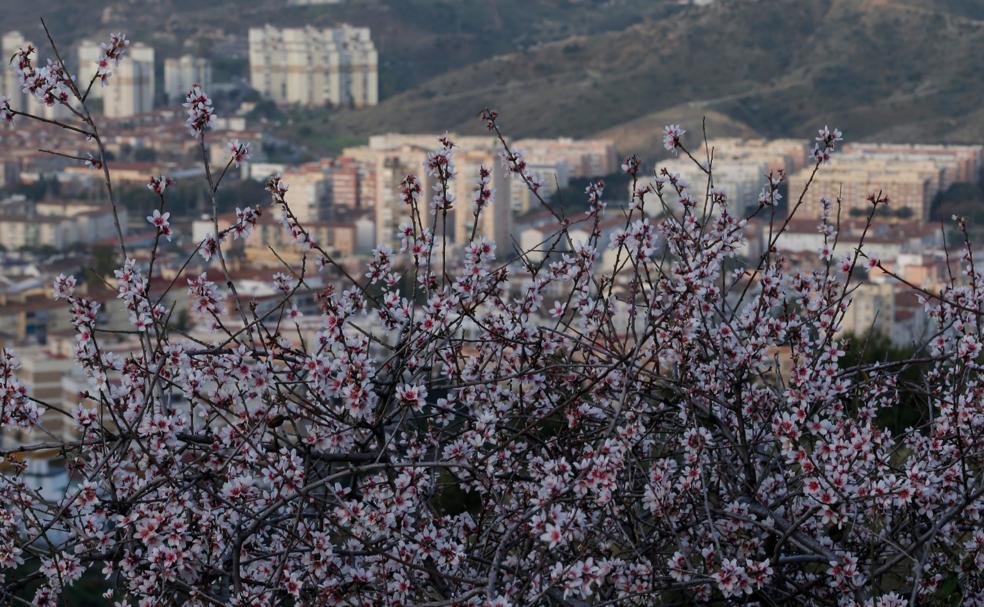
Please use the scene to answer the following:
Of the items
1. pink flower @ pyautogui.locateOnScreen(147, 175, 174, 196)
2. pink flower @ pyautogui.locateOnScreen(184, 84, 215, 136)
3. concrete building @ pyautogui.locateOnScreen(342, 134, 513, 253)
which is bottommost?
concrete building @ pyautogui.locateOnScreen(342, 134, 513, 253)

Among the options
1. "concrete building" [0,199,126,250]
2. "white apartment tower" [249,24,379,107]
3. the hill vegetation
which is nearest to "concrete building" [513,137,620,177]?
the hill vegetation

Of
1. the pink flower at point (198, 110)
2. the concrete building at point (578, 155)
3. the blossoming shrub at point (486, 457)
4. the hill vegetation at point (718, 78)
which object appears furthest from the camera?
the hill vegetation at point (718, 78)

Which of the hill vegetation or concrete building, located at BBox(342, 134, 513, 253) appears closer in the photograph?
concrete building, located at BBox(342, 134, 513, 253)

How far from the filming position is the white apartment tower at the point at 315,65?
49719mm

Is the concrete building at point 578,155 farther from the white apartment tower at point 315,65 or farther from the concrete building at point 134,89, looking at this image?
the concrete building at point 134,89

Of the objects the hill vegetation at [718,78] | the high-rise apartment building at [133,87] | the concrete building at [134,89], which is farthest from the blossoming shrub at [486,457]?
the high-rise apartment building at [133,87]

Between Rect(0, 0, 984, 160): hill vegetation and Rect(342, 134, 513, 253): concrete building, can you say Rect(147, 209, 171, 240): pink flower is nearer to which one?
Rect(342, 134, 513, 253): concrete building

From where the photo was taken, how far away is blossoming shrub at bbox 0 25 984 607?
1484mm

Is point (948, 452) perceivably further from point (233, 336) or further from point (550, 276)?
point (233, 336)

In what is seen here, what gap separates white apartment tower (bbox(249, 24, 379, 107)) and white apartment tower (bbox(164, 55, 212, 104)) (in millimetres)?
1837

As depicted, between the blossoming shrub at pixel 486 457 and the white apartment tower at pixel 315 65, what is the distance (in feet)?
156

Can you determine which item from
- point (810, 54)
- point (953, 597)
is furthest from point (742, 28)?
point (953, 597)

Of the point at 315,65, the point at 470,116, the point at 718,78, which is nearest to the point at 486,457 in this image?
the point at 470,116

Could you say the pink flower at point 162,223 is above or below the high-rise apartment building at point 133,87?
above
